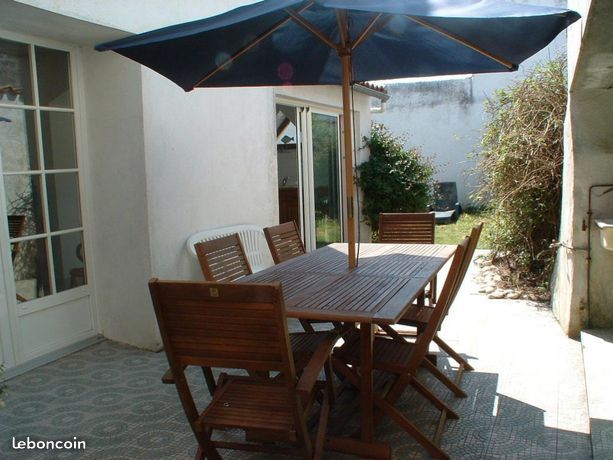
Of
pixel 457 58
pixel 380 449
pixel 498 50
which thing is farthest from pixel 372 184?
pixel 380 449

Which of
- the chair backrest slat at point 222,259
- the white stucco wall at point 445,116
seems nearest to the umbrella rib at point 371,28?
the chair backrest slat at point 222,259

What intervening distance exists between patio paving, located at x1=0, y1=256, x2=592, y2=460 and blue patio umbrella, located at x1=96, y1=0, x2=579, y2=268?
1.23m

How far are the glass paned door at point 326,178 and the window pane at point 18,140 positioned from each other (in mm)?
4005

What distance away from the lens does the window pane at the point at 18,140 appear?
3.99 metres

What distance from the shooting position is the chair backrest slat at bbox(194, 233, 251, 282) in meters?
3.45

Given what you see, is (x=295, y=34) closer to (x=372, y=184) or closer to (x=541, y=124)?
(x=541, y=124)

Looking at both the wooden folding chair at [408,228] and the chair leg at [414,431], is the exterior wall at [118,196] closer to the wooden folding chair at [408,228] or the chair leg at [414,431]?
the wooden folding chair at [408,228]

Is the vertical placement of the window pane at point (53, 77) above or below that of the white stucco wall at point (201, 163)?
above

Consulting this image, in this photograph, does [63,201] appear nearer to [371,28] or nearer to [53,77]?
[53,77]

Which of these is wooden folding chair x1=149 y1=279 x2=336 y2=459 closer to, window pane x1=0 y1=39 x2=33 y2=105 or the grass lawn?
window pane x1=0 y1=39 x2=33 y2=105

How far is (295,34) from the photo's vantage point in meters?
3.90

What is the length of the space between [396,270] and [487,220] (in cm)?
386

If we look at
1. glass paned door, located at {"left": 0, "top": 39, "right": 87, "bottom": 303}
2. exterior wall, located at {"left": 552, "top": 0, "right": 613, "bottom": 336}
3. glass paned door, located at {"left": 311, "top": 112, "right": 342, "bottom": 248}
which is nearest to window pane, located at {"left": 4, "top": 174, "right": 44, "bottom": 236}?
glass paned door, located at {"left": 0, "top": 39, "right": 87, "bottom": 303}

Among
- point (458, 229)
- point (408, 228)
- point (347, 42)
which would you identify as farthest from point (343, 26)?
point (458, 229)
